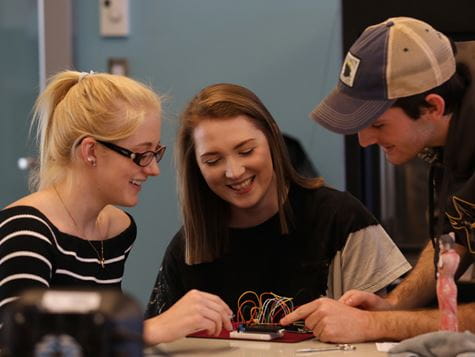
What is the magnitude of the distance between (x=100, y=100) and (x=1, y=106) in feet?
6.61

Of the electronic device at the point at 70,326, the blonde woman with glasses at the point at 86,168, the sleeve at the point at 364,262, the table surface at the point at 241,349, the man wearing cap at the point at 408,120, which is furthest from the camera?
the sleeve at the point at 364,262

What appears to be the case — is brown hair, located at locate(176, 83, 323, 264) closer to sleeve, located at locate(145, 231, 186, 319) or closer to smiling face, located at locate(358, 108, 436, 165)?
sleeve, located at locate(145, 231, 186, 319)

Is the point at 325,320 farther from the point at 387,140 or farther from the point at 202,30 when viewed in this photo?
the point at 202,30

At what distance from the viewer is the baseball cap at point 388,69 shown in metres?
1.71

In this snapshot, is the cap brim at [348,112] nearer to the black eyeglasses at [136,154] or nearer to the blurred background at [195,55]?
the black eyeglasses at [136,154]

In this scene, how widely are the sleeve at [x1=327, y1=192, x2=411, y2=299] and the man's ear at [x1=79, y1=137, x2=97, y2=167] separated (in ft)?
2.01

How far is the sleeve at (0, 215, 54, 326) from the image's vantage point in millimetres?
1633

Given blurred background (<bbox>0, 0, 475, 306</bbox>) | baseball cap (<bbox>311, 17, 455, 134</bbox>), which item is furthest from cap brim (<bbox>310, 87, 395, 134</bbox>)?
blurred background (<bbox>0, 0, 475, 306</bbox>)

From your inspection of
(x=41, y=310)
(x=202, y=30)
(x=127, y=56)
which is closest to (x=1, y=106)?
(x=127, y=56)

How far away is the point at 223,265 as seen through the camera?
2088mm

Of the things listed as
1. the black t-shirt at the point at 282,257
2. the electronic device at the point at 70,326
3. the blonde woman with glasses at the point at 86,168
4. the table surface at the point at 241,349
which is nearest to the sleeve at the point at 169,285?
the black t-shirt at the point at 282,257

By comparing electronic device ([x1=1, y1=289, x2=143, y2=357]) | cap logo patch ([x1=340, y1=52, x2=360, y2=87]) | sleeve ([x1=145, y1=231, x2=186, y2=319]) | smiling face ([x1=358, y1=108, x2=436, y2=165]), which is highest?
cap logo patch ([x1=340, y1=52, x2=360, y2=87])

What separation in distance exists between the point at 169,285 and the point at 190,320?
1.74 feet

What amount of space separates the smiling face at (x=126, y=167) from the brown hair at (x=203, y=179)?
204mm
